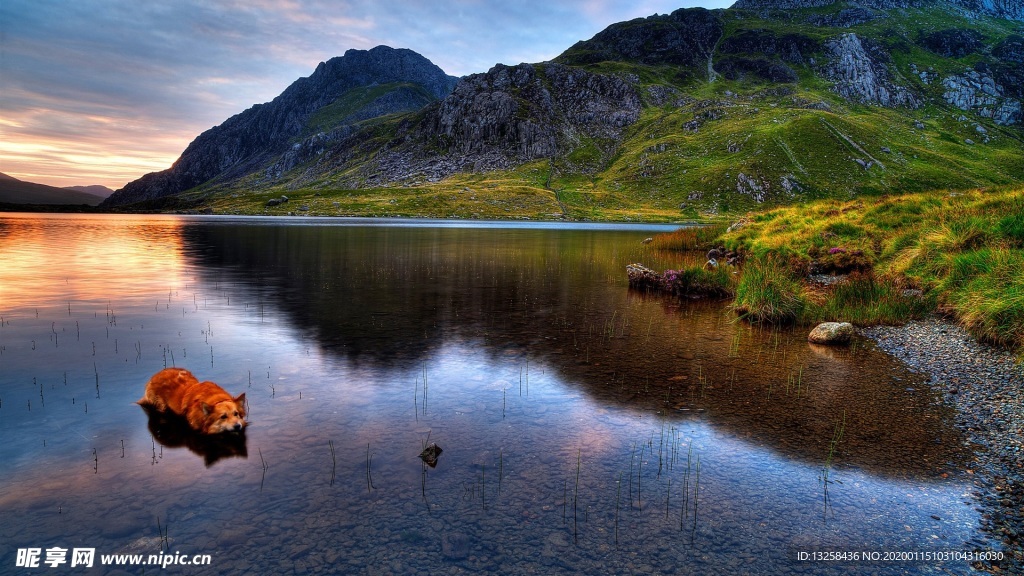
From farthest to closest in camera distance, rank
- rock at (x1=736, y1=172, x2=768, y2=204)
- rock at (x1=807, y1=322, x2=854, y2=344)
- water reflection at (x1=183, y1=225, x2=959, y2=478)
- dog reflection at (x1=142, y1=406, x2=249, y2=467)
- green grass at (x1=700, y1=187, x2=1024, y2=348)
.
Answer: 1. rock at (x1=736, y1=172, x2=768, y2=204)
2. rock at (x1=807, y1=322, x2=854, y2=344)
3. green grass at (x1=700, y1=187, x2=1024, y2=348)
4. water reflection at (x1=183, y1=225, x2=959, y2=478)
5. dog reflection at (x1=142, y1=406, x2=249, y2=467)

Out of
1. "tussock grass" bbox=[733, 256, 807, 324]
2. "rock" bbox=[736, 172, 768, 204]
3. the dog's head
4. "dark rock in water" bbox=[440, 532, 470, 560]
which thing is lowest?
"dark rock in water" bbox=[440, 532, 470, 560]

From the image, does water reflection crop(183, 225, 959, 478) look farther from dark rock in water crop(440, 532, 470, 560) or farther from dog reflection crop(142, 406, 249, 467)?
dark rock in water crop(440, 532, 470, 560)

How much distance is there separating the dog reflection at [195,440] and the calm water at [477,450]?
0.07m

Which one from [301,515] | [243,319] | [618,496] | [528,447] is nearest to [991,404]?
[618,496]

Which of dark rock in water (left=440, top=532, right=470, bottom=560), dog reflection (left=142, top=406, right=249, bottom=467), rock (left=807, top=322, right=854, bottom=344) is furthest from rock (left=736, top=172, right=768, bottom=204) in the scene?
dark rock in water (left=440, top=532, right=470, bottom=560)

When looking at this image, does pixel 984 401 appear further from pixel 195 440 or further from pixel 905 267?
pixel 195 440

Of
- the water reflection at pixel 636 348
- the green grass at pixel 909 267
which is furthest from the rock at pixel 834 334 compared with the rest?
the green grass at pixel 909 267

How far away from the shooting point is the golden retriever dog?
1054cm

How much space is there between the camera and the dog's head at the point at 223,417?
34.2ft

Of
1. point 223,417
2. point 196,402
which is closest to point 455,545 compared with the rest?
point 223,417

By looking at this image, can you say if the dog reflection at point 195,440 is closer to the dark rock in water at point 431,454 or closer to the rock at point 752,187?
the dark rock in water at point 431,454

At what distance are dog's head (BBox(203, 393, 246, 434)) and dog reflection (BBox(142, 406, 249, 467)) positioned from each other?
0.64 ft

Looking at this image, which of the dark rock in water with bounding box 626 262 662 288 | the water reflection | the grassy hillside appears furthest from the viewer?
the dark rock in water with bounding box 626 262 662 288

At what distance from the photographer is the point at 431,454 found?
9.87m
